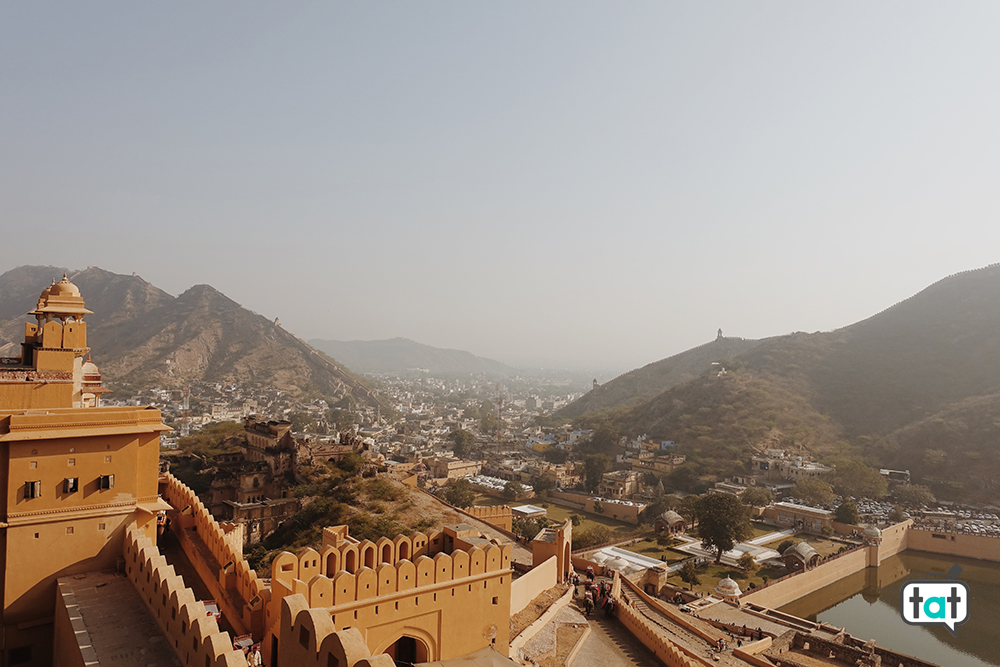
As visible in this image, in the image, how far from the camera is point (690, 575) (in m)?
29.7

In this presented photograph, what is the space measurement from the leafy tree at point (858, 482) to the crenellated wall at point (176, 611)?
54089 millimetres

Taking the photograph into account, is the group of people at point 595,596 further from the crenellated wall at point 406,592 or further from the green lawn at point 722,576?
the green lawn at point 722,576

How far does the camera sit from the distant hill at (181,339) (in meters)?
112

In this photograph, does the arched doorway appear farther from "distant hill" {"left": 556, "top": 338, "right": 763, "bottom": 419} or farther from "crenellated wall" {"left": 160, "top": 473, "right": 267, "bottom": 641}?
"distant hill" {"left": 556, "top": 338, "right": 763, "bottom": 419}

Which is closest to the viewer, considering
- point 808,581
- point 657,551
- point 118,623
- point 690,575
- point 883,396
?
point 118,623

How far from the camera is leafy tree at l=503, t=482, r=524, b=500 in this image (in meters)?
49.5

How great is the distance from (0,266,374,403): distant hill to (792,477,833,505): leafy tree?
94.0 metres

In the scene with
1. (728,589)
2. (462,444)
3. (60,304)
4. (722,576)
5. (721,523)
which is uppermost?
(60,304)

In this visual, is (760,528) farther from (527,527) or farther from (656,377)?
(656,377)

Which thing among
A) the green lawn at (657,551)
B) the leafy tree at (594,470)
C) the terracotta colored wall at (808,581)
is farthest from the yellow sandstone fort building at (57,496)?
the leafy tree at (594,470)

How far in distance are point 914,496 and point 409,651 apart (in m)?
50.7

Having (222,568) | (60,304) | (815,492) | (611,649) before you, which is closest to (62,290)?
(60,304)

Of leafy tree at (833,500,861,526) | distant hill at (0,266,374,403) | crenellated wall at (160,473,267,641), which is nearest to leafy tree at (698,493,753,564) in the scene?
leafy tree at (833,500,861,526)

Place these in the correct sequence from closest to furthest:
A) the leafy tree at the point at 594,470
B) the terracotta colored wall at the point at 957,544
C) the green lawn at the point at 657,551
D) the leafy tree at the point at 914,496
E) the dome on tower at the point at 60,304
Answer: the dome on tower at the point at 60,304 < the green lawn at the point at 657,551 < the terracotta colored wall at the point at 957,544 < the leafy tree at the point at 914,496 < the leafy tree at the point at 594,470
